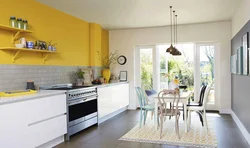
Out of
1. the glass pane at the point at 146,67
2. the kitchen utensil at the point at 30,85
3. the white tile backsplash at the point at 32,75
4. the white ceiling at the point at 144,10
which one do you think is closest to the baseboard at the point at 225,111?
the glass pane at the point at 146,67

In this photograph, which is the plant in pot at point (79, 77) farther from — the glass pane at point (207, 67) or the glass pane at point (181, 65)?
the glass pane at point (207, 67)

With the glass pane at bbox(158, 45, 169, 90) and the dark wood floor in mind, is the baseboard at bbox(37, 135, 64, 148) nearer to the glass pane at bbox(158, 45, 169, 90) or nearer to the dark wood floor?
the dark wood floor

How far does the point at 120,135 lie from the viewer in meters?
4.52

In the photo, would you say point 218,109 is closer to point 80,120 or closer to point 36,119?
point 80,120

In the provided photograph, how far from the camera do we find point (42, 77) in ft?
14.8

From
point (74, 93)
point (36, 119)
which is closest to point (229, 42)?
point (74, 93)

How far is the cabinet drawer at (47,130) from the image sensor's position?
3387mm

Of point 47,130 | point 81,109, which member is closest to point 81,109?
point 81,109

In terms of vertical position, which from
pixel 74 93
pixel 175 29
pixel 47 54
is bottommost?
pixel 74 93

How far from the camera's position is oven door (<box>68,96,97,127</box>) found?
14.1 feet

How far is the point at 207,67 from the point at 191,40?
3.11 feet

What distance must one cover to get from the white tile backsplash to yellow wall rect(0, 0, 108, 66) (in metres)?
0.11

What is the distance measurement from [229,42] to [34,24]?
5139 mm

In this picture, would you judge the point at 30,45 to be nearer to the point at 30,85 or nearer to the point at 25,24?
the point at 25,24
